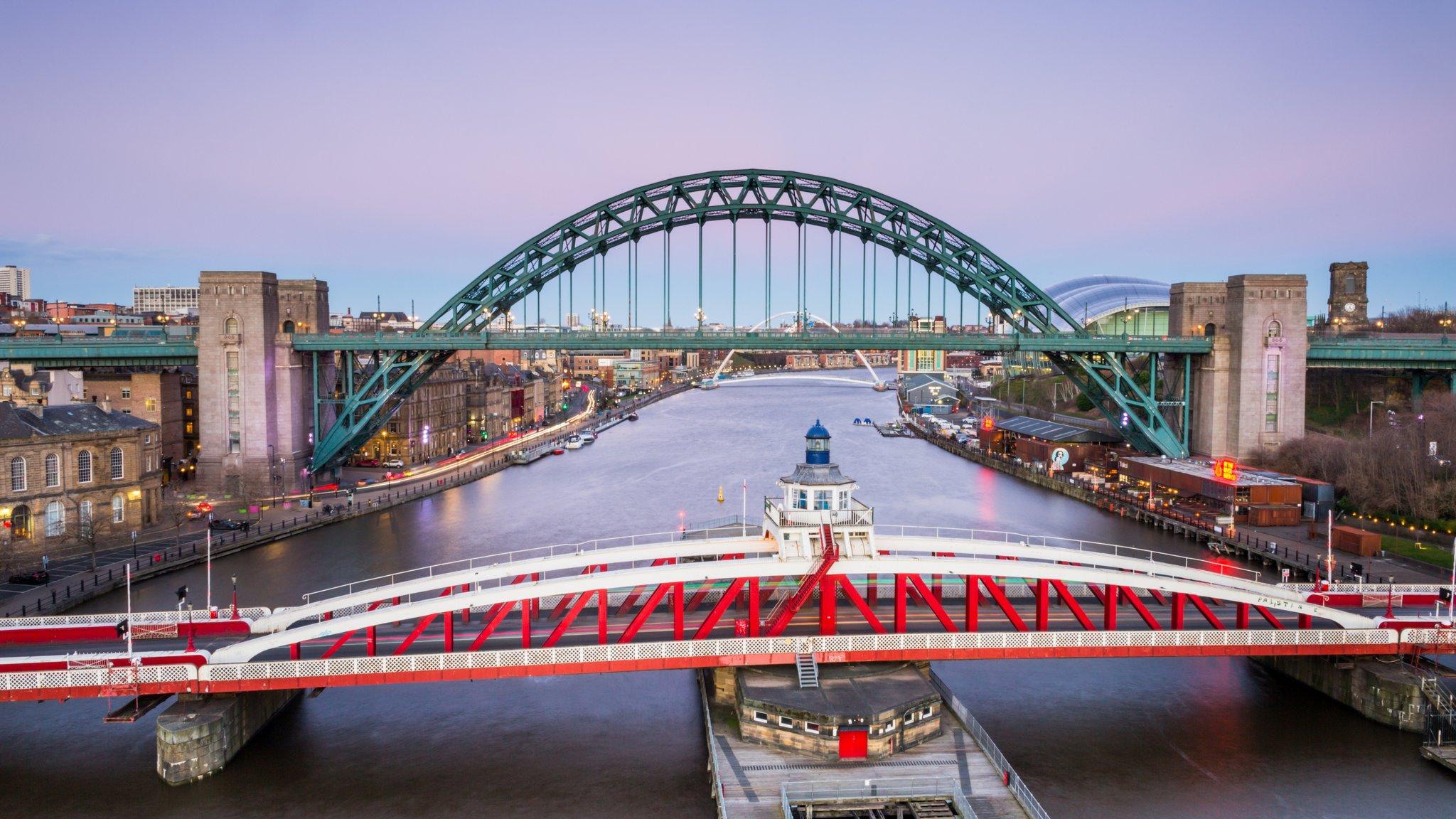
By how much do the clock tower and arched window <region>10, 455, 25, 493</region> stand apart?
93.8 metres

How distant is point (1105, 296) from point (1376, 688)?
83.8 metres

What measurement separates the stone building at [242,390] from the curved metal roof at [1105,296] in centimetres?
6753

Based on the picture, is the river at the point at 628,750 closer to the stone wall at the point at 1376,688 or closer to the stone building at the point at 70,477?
the stone wall at the point at 1376,688

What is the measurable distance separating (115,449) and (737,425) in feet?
213

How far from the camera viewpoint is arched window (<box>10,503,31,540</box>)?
3528cm

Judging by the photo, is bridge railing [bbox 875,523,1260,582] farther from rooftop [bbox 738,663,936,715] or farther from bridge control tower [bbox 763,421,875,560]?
rooftop [bbox 738,663,936,715]

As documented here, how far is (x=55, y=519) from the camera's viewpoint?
36.5 m

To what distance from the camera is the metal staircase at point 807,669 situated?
1953cm

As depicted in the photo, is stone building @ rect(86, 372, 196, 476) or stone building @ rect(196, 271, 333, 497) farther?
stone building @ rect(86, 372, 196, 476)

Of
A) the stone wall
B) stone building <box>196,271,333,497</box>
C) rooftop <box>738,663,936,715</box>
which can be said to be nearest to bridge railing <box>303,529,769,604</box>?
rooftop <box>738,663,936,715</box>

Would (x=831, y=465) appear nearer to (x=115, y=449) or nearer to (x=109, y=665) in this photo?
(x=109, y=665)

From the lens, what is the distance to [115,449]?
39.2m

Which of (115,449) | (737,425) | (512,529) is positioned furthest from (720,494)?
(737,425)

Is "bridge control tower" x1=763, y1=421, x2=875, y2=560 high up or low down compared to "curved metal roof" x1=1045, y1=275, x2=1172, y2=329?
down
